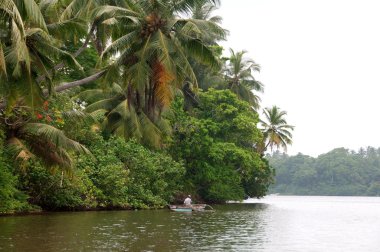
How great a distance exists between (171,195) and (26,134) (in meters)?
21.1

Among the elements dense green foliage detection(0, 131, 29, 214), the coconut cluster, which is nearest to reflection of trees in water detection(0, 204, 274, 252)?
dense green foliage detection(0, 131, 29, 214)

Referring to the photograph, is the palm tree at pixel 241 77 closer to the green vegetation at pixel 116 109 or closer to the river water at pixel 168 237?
the green vegetation at pixel 116 109

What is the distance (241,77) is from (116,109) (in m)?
21.4

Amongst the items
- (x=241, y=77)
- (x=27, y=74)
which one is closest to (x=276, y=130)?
(x=241, y=77)

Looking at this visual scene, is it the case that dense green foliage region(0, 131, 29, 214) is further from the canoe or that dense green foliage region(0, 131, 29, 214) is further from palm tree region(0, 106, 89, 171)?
the canoe

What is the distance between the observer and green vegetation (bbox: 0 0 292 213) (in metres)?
18.1

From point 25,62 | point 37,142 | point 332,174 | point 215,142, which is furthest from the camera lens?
point 332,174

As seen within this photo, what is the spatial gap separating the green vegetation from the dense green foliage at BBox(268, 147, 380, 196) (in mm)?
76016

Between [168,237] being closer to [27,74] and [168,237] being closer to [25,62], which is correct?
[27,74]

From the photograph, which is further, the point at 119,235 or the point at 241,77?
the point at 241,77

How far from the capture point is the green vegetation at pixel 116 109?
18.1 meters

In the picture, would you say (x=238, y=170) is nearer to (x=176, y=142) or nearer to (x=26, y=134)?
(x=176, y=142)

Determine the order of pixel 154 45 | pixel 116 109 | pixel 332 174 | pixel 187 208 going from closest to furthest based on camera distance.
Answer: pixel 154 45 < pixel 187 208 < pixel 116 109 < pixel 332 174

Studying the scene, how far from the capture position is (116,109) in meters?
34.8
